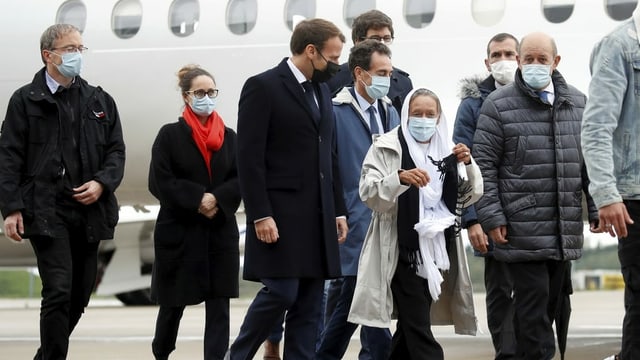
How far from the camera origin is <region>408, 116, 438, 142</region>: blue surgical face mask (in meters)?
6.52

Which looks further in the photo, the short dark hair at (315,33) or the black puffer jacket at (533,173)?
the black puffer jacket at (533,173)

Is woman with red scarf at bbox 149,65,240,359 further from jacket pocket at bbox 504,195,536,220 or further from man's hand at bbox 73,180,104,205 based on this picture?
jacket pocket at bbox 504,195,536,220

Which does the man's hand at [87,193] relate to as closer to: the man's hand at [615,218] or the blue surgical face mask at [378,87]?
the blue surgical face mask at [378,87]

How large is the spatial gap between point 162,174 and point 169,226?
11.7 inches

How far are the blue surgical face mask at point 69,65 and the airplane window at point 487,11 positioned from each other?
14.2 ft

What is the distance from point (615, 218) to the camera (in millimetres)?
5594

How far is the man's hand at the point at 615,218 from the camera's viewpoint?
5.59 metres

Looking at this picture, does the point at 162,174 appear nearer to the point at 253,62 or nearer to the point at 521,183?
the point at 521,183

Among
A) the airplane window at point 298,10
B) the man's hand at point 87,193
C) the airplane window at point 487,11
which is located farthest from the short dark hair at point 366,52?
the airplane window at point 298,10

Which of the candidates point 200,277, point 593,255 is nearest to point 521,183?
point 200,277

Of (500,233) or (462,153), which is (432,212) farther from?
(500,233)

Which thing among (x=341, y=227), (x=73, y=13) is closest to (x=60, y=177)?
(x=341, y=227)

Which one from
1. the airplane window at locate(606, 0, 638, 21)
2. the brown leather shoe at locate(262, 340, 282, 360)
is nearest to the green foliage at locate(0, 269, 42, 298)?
the airplane window at locate(606, 0, 638, 21)

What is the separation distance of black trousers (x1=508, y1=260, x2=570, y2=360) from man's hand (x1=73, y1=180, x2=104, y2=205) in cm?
232
